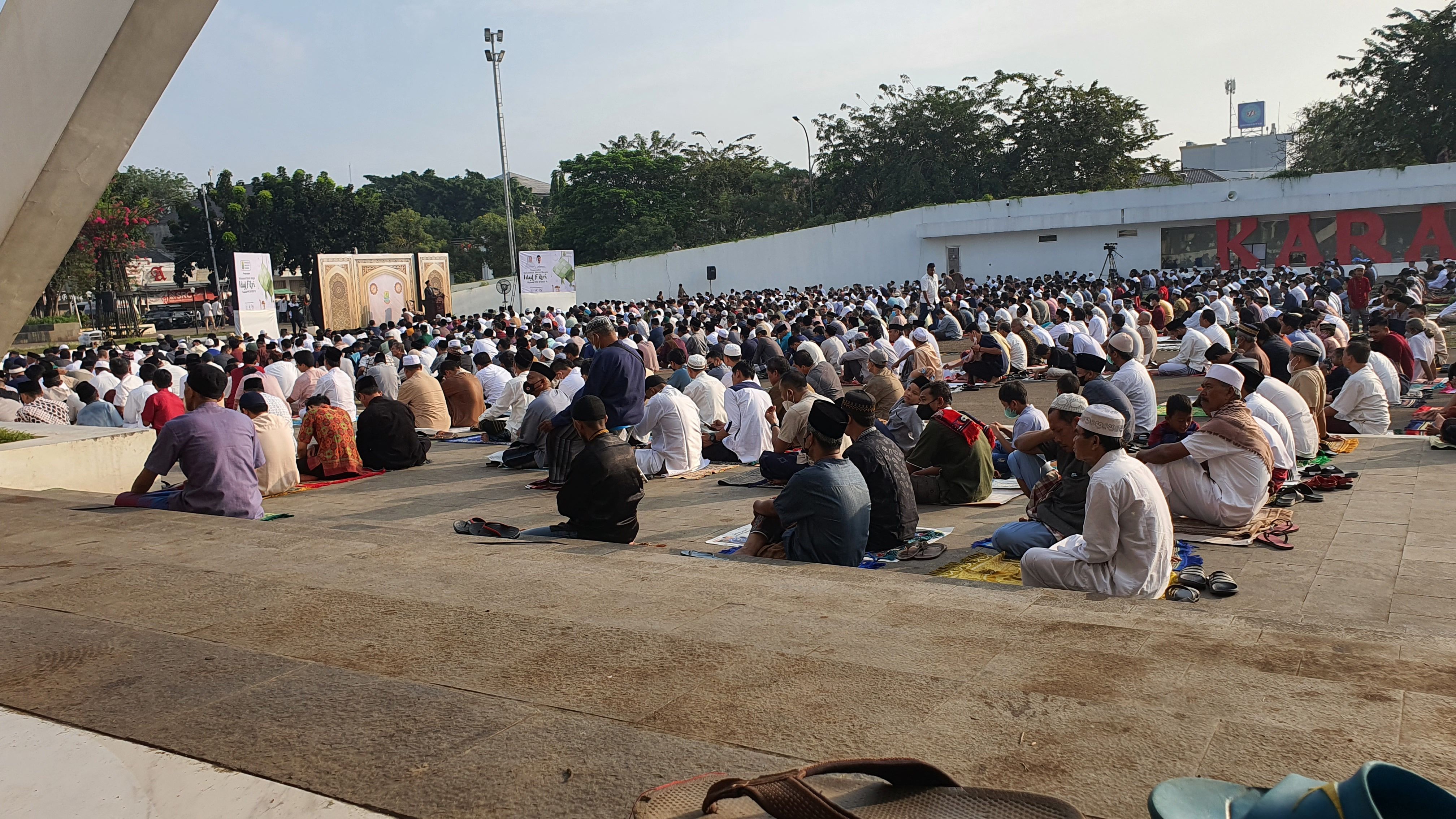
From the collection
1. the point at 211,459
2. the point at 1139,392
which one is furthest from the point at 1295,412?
the point at 211,459

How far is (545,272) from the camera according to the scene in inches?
1243

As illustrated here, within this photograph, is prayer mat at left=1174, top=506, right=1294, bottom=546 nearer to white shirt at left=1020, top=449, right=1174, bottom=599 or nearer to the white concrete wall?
white shirt at left=1020, top=449, right=1174, bottom=599

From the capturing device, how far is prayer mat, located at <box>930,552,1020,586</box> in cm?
543

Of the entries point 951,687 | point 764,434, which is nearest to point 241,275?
point 764,434

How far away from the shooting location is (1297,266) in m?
31.1

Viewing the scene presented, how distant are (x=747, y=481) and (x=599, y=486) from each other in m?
3.07

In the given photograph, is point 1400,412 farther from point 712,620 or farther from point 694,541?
point 712,620

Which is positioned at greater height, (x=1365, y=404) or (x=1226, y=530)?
(x=1365, y=404)

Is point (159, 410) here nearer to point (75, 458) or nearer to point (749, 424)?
point (75, 458)

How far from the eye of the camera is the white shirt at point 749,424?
958 centimetres

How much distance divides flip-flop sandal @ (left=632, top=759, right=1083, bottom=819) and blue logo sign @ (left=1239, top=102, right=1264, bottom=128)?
254 ft

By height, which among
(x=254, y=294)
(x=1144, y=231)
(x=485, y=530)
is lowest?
(x=485, y=530)

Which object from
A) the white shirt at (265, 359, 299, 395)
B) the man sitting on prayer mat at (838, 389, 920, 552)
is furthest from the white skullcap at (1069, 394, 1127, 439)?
the white shirt at (265, 359, 299, 395)

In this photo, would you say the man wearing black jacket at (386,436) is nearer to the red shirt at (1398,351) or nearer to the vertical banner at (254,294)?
the red shirt at (1398,351)
